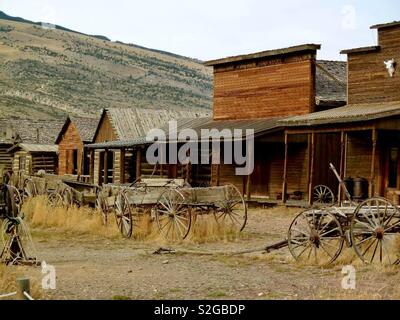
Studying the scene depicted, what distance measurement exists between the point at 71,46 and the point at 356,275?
450 ft

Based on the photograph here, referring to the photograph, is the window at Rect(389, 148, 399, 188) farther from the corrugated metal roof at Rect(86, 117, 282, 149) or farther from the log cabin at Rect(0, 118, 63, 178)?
the log cabin at Rect(0, 118, 63, 178)

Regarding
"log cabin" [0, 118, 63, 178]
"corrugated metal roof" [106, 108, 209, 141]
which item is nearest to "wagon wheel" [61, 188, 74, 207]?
"corrugated metal roof" [106, 108, 209, 141]

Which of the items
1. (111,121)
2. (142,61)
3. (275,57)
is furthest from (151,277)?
(142,61)

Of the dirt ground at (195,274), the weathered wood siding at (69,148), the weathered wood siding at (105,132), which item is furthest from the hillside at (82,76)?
the dirt ground at (195,274)

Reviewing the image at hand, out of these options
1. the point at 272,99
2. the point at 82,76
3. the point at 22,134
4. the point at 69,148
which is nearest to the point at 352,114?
the point at 272,99

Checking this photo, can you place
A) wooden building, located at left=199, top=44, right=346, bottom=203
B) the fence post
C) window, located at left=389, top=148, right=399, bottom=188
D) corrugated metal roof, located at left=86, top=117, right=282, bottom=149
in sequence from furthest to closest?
wooden building, located at left=199, top=44, right=346, bottom=203
corrugated metal roof, located at left=86, top=117, right=282, bottom=149
window, located at left=389, top=148, right=399, bottom=188
the fence post

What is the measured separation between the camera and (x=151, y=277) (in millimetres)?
10555

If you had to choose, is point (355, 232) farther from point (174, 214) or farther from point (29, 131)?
point (29, 131)

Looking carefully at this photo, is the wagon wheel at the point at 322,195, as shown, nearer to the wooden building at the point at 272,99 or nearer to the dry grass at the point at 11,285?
the wooden building at the point at 272,99

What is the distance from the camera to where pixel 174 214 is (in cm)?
1562

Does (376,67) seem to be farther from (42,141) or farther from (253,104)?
(42,141)

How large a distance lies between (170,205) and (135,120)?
2336 centimetres

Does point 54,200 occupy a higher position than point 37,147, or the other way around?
point 37,147

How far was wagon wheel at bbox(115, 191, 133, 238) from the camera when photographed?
1610 centimetres
